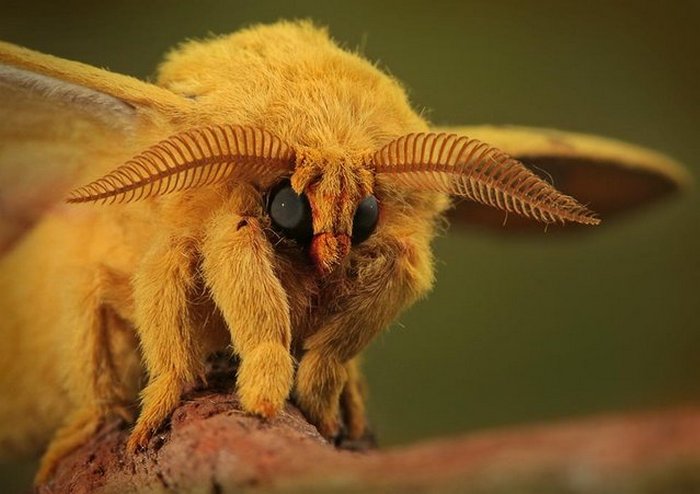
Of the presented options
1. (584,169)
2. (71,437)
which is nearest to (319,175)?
(71,437)

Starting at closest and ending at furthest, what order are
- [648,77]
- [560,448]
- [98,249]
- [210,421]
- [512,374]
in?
[560,448], [210,421], [98,249], [512,374], [648,77]

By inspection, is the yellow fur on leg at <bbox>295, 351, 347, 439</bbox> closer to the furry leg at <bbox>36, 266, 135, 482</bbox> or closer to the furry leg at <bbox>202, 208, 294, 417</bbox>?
the furry leg at <bbox>202, 208, 294, 417</bbox>

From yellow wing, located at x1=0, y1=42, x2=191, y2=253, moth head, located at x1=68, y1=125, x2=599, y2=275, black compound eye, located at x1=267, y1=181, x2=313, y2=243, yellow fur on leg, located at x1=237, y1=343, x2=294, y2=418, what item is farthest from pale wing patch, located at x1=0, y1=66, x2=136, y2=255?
yellow fur on leg, located at x1=237, y1=343, x2=294, y2=418

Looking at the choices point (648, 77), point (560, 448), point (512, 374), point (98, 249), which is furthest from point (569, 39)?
point (560, 448)

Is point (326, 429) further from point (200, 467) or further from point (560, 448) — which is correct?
point (560, 448)

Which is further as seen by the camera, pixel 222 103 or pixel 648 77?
pixel 648 77
